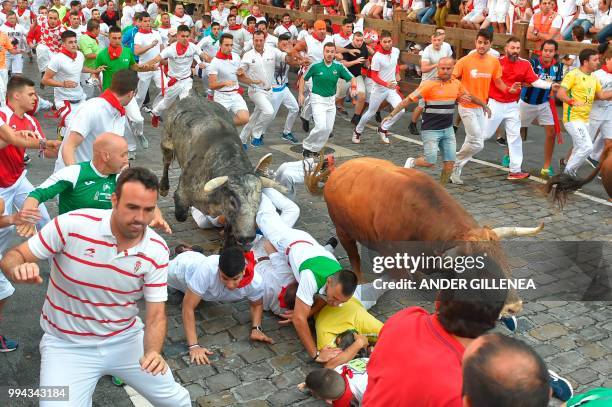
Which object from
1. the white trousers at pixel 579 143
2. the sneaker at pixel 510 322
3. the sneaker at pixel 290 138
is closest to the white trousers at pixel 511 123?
the white trousers at pixel 579 143

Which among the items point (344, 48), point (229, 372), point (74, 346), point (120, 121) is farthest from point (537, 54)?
point (74, 346)

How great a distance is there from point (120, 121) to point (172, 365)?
111 inches

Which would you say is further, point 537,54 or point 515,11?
point 515,11

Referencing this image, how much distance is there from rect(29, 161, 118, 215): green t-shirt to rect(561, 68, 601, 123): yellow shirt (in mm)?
7668

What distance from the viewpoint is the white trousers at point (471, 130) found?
10.6 m

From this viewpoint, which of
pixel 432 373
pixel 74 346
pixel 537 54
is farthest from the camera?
pixel 537 54

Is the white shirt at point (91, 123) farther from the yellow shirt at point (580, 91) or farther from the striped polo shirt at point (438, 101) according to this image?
the yellow shirt at point (580, 91)

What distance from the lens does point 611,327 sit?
21.2 feet

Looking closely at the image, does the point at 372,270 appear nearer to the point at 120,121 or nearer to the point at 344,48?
the point at 120,121

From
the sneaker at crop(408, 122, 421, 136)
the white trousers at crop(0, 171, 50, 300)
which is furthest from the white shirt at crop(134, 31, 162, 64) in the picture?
the white trousers at crop(0, 171, 50, 300)

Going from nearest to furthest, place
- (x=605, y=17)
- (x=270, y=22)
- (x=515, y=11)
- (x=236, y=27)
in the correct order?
(x=605, y=17)
(x=515, y=11)
(x=236, y=27)
(x=270, y=22)

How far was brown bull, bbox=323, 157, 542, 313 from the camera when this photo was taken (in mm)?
5656

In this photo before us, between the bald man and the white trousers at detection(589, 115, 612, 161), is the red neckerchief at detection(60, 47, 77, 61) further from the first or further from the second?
the white trousers at detection(589, 115, 612, 161)

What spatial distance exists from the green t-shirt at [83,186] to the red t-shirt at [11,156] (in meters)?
1.02
